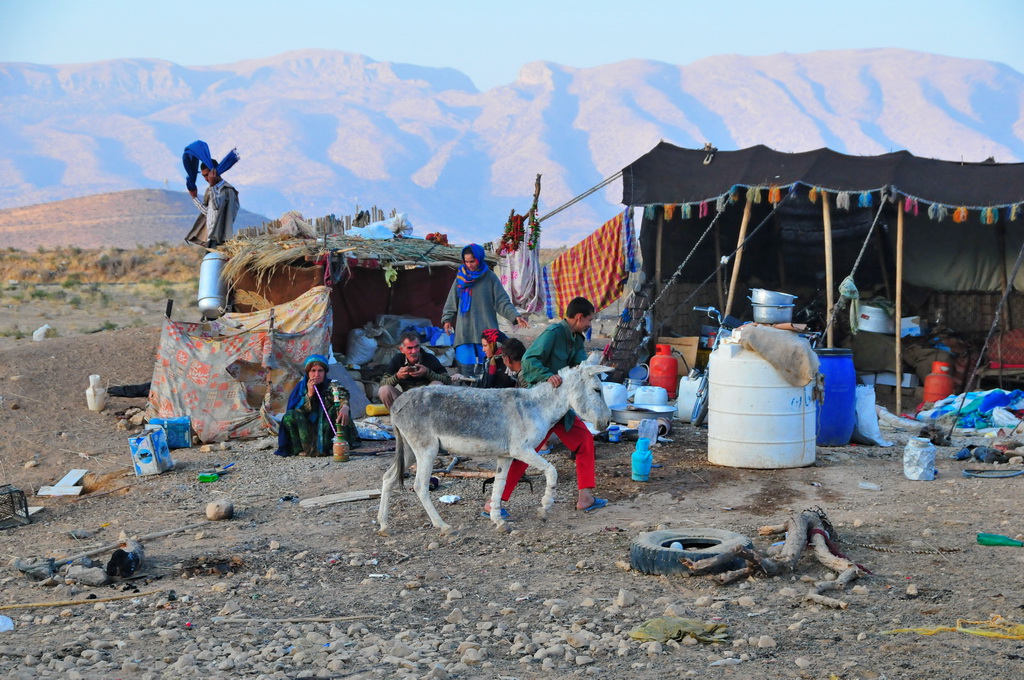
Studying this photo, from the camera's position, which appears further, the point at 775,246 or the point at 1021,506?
the point at 775,246

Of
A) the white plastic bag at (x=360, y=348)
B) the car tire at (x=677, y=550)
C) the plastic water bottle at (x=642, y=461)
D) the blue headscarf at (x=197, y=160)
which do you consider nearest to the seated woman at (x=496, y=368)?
the plastic water bottle at (x=642, y=461)

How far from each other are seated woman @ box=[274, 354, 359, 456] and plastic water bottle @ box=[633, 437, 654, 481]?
2.77 metres

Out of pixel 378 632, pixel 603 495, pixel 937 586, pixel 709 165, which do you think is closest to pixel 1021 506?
pixel 937 586

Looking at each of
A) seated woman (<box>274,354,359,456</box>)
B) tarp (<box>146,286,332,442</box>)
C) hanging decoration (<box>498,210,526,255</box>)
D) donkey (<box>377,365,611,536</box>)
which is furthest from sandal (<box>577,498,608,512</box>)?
hanging decoration (<box>498,210,526,255</box>)

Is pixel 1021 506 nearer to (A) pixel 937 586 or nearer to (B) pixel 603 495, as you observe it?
(A) pixel 937 586

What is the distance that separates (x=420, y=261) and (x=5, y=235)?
2742 inches

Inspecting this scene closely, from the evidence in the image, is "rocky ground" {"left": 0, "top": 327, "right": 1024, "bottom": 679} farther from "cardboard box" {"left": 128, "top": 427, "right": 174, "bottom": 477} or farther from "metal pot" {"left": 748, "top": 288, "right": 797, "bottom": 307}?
"metal pot" {"left": 748, "top": 288, "right": 797, "bottom": 307}

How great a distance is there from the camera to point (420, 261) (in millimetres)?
12266

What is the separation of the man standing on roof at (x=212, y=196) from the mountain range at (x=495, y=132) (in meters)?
103

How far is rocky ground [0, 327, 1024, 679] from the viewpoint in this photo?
4309 millimetres

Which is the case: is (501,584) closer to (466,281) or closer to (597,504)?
(597,504)

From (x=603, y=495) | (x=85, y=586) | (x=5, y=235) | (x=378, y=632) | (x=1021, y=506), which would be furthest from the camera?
(x=5, y=235)

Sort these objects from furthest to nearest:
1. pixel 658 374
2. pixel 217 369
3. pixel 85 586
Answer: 1. pixel 658 374
2. pixel 217 369
3. pixel 85 586

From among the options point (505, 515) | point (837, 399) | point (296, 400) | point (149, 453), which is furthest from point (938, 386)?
point (149, 453)
